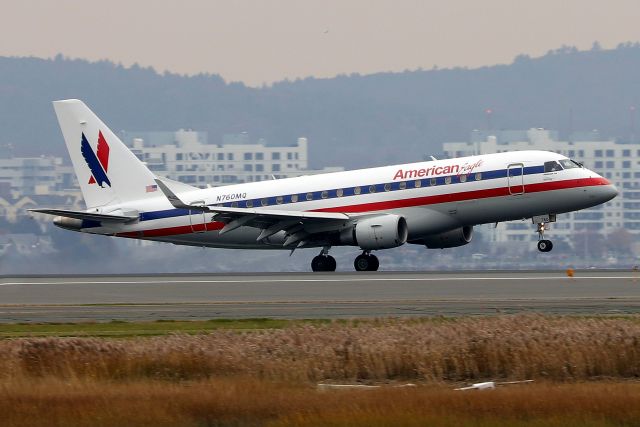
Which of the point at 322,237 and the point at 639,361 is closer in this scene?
the point at 639,361

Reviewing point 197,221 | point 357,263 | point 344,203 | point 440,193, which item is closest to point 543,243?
point 440,193

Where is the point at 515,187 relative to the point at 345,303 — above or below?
above

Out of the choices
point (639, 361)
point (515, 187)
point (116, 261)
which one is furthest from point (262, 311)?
point (116, 261)

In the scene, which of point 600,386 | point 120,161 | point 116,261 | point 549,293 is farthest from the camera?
point 116,261

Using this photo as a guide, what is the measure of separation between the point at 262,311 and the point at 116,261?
4792 centimetres

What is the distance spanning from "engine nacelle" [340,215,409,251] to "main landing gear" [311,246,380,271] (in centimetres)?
119

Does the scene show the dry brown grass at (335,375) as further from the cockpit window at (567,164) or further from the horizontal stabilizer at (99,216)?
the horizontal stabilizer at (99,216)

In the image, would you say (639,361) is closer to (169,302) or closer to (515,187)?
(169,302)

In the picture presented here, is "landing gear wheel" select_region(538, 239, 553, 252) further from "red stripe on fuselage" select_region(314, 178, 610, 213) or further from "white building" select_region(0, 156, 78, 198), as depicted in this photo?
"white building" select_region(0, 156, 78, 198)

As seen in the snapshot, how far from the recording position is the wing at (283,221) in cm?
5072

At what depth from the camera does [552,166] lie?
166 ft

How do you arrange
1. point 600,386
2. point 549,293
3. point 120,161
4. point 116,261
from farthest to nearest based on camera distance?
point 116,261 → point 120,161 → point 549,293 → point 600,386

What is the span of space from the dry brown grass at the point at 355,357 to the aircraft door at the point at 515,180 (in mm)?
25076

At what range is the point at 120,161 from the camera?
2286 inches
